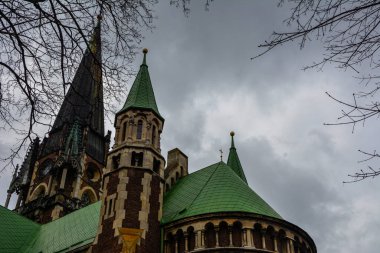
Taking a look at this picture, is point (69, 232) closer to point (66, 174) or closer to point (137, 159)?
point (137, 159)

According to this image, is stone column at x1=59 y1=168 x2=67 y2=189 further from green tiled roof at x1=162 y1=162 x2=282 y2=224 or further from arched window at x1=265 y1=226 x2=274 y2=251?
arched window at x1=265 y1=226 x2=274 y2=251

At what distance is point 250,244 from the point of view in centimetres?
2072

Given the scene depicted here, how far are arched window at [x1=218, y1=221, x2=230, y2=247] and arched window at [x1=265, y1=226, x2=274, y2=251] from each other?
5.78 ft

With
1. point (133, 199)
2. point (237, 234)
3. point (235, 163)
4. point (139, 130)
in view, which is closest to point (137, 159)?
point (139, 130)

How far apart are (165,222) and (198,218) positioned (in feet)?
7.28

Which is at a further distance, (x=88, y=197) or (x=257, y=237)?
(x=88, y=197)

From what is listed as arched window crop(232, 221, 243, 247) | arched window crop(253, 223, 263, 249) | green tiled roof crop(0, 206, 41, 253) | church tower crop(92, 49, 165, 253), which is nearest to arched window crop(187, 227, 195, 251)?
church tower crop(92, 49, 165, 253)

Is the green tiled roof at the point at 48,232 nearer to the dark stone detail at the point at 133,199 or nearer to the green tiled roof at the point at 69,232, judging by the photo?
the green tiled roof at the point at 69,232

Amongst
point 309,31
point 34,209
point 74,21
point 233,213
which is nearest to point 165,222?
point 233,213

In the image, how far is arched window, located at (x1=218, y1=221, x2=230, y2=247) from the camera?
68.3 feet

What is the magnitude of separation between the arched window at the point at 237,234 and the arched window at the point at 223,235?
0.27 meters

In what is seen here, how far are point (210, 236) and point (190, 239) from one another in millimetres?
964

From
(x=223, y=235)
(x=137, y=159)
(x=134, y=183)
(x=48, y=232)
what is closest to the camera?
(x=223, y=235)

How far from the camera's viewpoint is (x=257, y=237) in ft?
70.0
